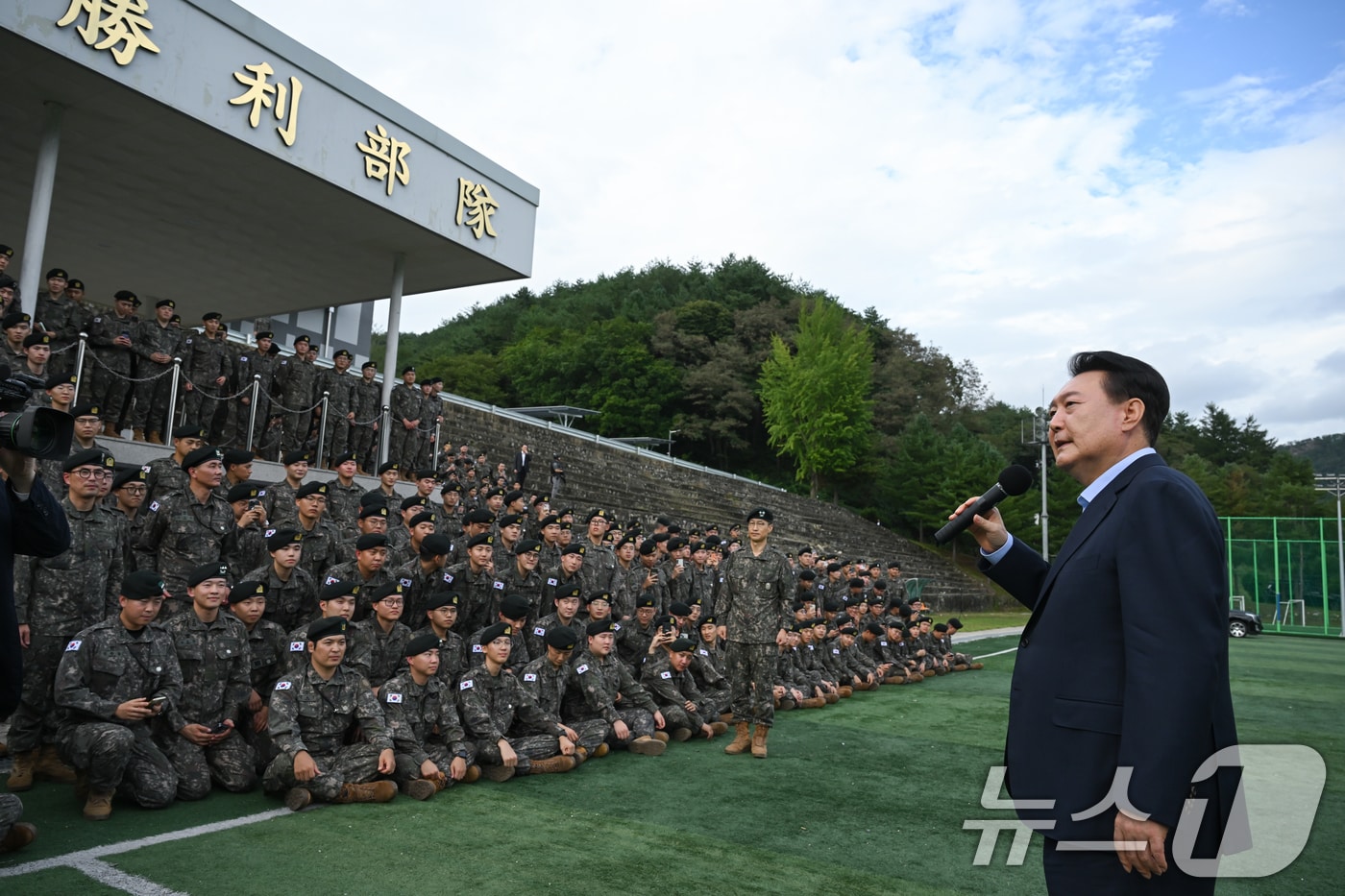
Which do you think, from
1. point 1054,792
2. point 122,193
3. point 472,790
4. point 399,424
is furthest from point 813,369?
point 1054,792

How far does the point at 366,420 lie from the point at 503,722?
6.49 metres

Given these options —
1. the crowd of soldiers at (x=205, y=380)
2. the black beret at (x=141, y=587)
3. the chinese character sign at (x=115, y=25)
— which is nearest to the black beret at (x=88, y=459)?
the black beret at (x=141, y=587)

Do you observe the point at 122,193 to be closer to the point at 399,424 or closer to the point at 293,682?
the point at 399,424

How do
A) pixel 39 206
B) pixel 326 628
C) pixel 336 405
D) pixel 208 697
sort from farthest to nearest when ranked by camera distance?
pixel 336 405 < pixel 39 206 < pixel 326 628 < pixel 208 697

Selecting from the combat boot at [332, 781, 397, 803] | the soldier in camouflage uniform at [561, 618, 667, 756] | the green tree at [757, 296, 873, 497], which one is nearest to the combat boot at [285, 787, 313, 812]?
the combat boot at [332, 781, 397, 803]

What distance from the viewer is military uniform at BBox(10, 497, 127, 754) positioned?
454 cm

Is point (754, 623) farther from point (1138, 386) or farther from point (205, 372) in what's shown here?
point (205, 372)

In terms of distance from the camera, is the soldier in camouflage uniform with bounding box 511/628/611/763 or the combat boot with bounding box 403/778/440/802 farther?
the soldier in camouflage uniform with bounding box 511/628/611/763

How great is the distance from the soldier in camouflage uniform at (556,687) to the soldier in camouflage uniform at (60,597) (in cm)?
263

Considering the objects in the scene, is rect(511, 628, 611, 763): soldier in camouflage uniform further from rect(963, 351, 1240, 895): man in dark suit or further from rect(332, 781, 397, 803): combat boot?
rect(963, 351, 1240, 895): man in dark suit

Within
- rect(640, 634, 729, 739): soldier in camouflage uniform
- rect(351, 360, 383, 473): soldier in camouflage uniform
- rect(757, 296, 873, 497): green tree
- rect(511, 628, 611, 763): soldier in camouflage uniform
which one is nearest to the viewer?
rect(511, 628, 611, 763): soldier in camouflage uniform

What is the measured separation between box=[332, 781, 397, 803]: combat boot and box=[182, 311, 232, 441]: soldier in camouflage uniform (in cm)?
611

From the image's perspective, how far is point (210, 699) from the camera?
477 cm

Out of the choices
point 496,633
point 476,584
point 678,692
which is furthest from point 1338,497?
point 496,633
